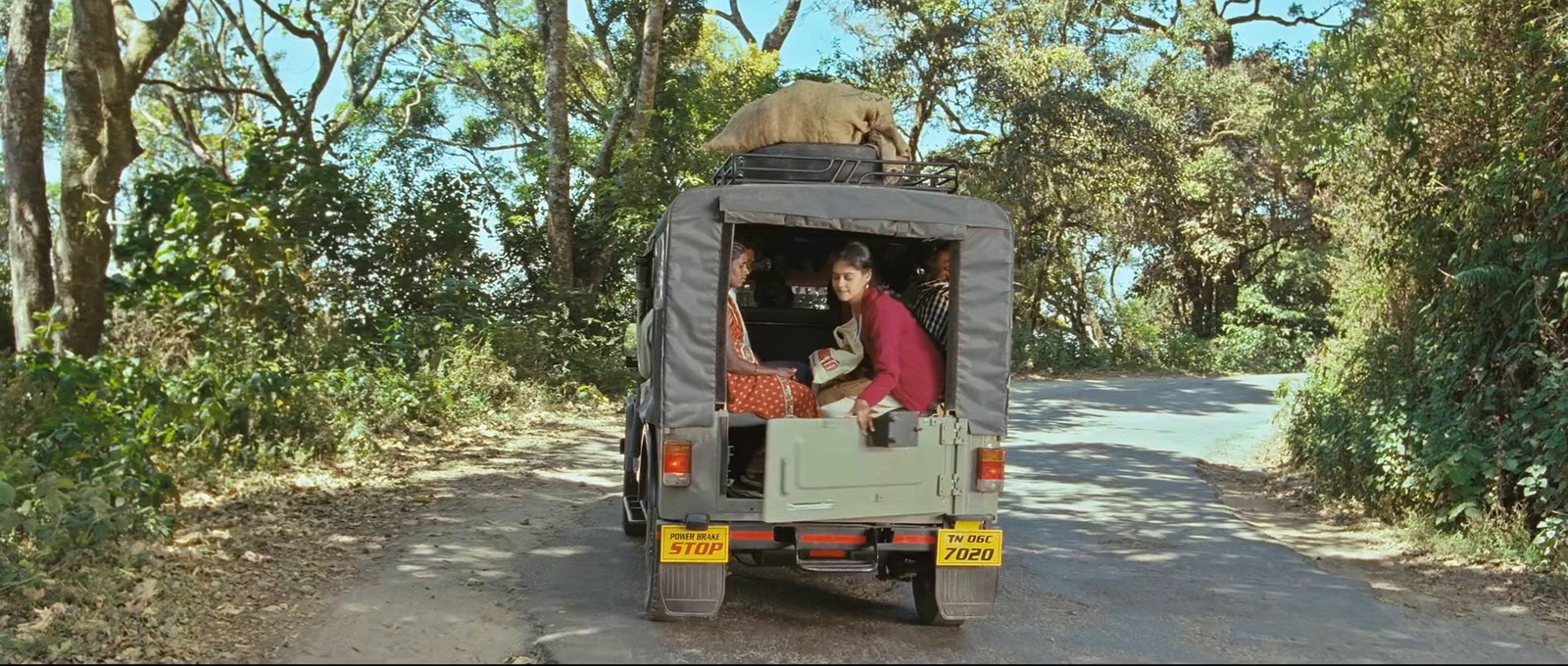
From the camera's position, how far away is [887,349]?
254 inches

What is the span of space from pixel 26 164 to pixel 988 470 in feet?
34.5

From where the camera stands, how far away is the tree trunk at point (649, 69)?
1944 centimetres

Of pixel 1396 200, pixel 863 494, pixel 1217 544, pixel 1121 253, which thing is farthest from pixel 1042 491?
pixel 1121 253

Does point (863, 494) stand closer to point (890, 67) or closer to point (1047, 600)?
point (1047, 600)

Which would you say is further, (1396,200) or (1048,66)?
(1048,66)

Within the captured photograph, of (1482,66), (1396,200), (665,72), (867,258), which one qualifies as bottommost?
(867,258)

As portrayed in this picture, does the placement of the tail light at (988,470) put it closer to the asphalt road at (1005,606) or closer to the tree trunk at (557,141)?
the asphalt road at (1005,606)

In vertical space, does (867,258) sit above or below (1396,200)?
below

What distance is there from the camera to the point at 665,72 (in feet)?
74.5

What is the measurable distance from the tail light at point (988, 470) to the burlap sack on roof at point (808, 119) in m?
2.67

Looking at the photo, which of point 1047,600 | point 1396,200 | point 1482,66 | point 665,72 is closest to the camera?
point 1047,600

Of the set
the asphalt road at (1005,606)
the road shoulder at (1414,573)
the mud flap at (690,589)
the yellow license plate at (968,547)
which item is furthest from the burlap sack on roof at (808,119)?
the road shoulder at (1414,573)

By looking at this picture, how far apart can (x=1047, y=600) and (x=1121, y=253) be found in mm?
28888

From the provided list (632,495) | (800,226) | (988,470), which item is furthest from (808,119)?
(988,470)
